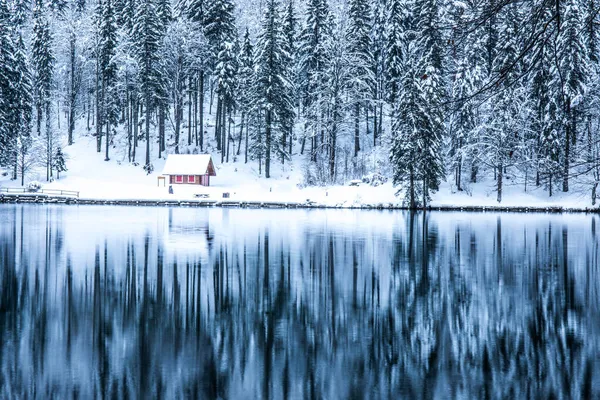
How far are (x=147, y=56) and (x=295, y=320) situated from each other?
60455 millimetres

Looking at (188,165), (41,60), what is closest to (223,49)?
(188,165)

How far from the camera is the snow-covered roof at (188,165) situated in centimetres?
6738

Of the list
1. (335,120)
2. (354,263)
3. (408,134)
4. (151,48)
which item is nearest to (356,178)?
(335,120)

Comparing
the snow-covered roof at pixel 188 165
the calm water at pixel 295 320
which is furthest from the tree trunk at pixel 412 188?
the calm water at pixel 295 320

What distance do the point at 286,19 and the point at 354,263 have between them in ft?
215

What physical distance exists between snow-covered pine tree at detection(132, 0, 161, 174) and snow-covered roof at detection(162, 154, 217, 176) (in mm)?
3768

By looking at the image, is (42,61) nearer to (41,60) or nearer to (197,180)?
(41,60)

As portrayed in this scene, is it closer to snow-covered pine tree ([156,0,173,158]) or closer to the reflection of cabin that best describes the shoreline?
the reflection of cabin

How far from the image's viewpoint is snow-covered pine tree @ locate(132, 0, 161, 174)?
228 ft

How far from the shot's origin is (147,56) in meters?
69.2

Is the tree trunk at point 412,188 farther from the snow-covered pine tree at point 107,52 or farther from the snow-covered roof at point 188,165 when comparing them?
the snow-covered pine tree at point 107,52

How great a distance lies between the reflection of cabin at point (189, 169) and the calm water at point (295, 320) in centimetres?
3867

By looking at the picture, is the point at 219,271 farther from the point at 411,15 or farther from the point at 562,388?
the point at 411,15

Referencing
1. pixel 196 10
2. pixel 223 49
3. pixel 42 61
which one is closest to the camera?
pixel 223 49
